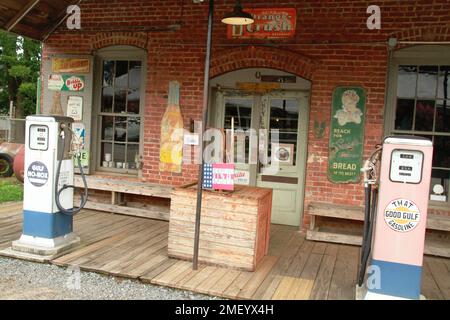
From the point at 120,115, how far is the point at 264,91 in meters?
2.51

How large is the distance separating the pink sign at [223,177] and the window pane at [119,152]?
10.3 ft

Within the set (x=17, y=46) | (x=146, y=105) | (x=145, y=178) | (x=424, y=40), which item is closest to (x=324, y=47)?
(x=424, y=40)

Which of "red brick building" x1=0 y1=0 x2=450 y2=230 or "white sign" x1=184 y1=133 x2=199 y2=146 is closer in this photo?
"red brick building" x1=0 y1=0 x2=450 y2=230

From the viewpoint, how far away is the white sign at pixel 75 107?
7.48 m

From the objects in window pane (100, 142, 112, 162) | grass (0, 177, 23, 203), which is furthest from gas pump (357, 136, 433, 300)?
grass (0, 177, 23, 203)

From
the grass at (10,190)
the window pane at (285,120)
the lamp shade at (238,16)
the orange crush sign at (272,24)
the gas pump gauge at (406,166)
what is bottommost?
the grass at (10,190)

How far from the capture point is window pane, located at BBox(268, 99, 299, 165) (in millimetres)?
6648

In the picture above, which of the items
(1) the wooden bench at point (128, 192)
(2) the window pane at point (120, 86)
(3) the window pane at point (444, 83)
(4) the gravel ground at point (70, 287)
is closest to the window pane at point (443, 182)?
(3) the window pane at point (444, 83)

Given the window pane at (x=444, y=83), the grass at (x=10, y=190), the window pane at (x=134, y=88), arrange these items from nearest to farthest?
the window pane at (x=444, y=83)
the window pane at (x=134, y=88)
the grass at (x=10, y=190)

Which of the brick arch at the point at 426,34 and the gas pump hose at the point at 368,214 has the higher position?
the brick arch at the point at 426,34

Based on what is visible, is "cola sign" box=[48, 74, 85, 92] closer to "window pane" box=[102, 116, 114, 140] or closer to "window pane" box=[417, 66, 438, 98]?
"window pane" box=[102, 116, 114, 140]

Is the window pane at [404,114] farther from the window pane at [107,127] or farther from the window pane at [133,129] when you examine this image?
the window pane at [107,127]

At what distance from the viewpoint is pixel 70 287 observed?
4156mm

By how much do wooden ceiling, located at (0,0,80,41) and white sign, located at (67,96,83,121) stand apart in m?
1.22
